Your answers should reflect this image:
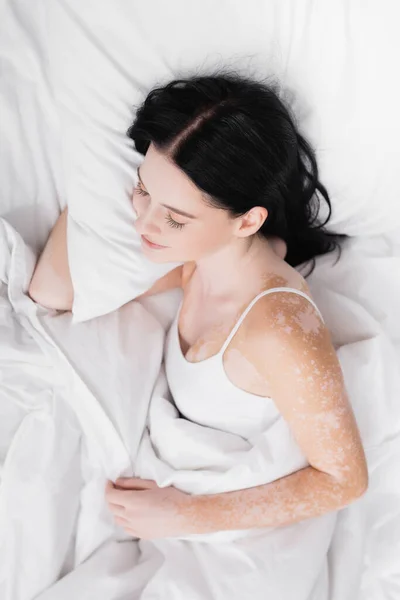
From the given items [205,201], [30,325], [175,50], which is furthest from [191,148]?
[30,325]

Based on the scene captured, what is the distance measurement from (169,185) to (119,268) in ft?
0.88

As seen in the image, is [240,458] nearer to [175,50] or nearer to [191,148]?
[191,148]

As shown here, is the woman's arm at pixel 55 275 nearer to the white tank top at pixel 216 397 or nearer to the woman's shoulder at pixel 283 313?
the white tank top at pixel 216 397

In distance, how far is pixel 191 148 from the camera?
33.4 inches

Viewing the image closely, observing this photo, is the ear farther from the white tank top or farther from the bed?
the bed

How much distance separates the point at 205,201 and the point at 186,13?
32 centimetres

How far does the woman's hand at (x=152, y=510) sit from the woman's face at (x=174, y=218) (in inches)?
17.1

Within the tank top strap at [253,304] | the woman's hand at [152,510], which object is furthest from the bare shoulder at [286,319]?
the woman's hand at [152,510]

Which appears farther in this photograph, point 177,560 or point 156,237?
point 177,560

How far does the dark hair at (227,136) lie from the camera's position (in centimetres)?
85

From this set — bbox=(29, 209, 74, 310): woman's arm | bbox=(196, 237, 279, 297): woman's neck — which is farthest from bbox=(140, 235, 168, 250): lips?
bbox=(29, 209, 74, 310): woman's arm

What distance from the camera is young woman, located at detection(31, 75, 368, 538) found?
868mm

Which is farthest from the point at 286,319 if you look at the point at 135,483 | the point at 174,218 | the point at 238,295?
the point at 135,483

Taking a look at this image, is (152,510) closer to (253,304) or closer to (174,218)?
(253,304)
